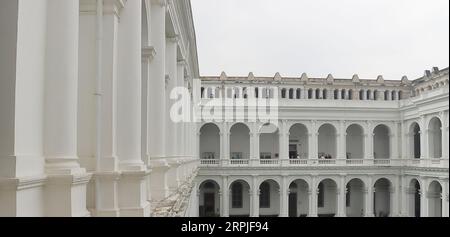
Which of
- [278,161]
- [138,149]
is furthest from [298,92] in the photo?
[138,149]

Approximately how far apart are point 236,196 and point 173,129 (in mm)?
25860

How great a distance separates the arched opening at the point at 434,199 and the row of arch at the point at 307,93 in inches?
430

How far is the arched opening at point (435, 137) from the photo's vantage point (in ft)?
115

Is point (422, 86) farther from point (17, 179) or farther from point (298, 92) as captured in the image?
point (17, 179)

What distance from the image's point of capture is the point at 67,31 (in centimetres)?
528

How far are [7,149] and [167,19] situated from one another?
10.6 metres

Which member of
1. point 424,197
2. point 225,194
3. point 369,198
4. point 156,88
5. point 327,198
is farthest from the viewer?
point 327,198

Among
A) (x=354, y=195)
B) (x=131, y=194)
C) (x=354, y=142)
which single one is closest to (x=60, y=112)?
(x=131, y=194)

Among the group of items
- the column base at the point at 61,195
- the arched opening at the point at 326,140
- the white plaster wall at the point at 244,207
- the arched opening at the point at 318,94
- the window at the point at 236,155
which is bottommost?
the white plaster wall at the point at 244,207

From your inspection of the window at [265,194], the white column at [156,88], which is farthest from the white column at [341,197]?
the white column at [156,88]

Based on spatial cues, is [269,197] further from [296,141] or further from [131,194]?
[131,194]

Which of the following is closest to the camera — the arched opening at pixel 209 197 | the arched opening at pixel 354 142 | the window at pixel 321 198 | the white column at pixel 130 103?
the white column at pixel 130 103

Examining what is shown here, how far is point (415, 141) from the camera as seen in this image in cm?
4031

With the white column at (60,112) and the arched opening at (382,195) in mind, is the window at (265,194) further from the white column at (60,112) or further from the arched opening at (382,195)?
the white column at (60,112)
